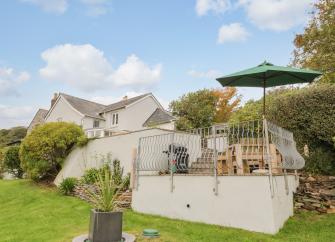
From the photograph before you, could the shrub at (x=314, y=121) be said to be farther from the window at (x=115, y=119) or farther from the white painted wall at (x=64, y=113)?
the white painted wall at (x=64, y=113)

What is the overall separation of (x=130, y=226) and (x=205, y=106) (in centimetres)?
2655

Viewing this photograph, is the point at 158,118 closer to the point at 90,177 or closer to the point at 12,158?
the point at 12,158

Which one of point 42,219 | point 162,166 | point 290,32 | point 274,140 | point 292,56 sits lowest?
point 42,219

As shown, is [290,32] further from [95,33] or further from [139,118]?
[139,118]

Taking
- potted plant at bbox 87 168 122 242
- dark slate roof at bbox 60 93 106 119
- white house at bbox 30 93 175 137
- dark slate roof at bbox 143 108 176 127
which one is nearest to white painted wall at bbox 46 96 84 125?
white house at bbox 30 93 175 137

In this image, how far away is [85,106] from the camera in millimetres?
32500

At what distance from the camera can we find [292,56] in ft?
57.1

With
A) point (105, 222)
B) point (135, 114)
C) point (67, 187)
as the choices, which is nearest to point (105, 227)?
point (105, 222)

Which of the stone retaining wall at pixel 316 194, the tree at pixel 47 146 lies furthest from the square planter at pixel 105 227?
the tree at pixel 47 146

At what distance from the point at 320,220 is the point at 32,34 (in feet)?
45.3

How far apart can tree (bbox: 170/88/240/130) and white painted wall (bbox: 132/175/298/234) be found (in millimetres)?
22639

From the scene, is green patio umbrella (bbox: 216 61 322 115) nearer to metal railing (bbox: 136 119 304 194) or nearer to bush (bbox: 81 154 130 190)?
metal railing (bbox: 136 119 304 194)

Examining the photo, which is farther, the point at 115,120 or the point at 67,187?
the point at 115,120

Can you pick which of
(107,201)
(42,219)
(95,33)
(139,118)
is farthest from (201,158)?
(139,118)
